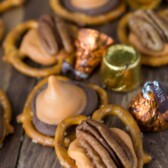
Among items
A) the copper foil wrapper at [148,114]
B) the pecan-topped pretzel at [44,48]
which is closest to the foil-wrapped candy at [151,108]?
the copper foil wrapper at [148,114]

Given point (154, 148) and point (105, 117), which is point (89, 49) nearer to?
point (105, 117)

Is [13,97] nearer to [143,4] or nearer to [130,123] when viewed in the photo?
[130,123]

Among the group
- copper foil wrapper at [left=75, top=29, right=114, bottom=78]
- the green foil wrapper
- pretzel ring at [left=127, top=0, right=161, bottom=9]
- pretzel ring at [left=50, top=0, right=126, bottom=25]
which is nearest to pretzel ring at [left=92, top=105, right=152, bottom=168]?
the green foil wrapper

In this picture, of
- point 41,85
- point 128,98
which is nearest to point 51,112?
point 41,85

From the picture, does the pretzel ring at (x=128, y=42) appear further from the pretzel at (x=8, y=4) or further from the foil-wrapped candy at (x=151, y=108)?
the pretzel at (x=8, y=4)

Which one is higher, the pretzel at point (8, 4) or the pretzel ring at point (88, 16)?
the pretzel at point (8, 4)
